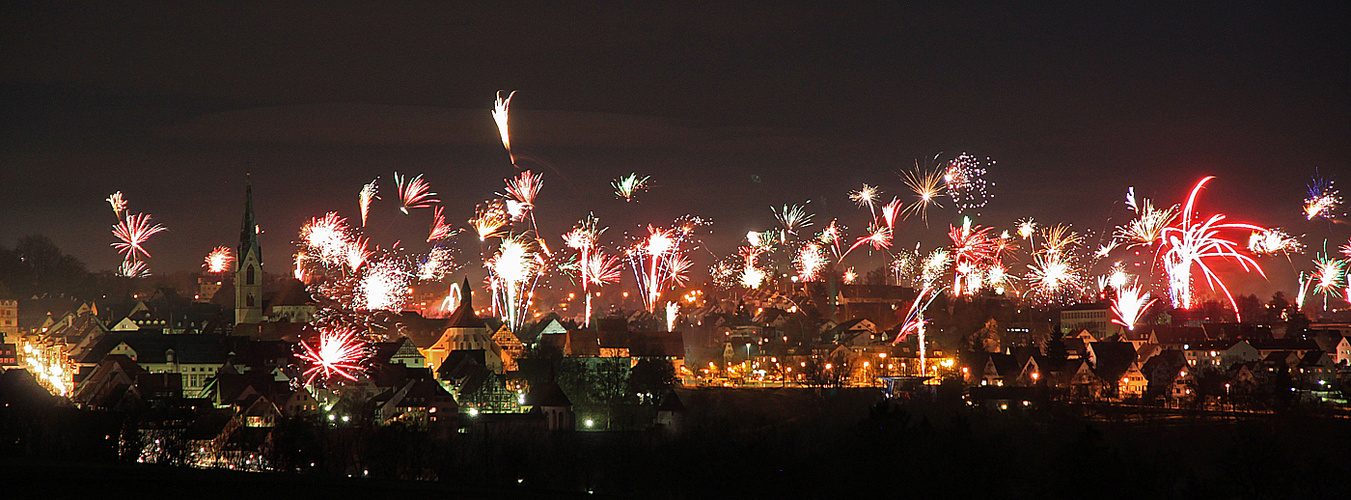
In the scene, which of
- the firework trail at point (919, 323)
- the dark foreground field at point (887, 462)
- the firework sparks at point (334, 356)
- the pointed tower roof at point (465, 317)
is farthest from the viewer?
the pointed tower roof at point (465, 317)

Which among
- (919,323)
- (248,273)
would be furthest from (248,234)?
(919,323)

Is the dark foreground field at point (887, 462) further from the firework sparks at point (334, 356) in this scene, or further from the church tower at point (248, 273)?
the church tower at point (248, 273)

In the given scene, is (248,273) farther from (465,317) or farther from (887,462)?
(887,462)

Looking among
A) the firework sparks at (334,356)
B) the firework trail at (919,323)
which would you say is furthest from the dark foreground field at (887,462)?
the firework trail at (919,323)

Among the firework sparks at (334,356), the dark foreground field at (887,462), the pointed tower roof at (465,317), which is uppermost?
the pointed tower roof at (465,317)

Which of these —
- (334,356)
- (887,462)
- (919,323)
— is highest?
(919,323)

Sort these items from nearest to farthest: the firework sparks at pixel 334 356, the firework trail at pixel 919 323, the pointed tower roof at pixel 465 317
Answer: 1. the firework sparks at pixel 334 356
2. the firework trail at pixel 919 323
3. the pointed tower roof at pixel 465 317
